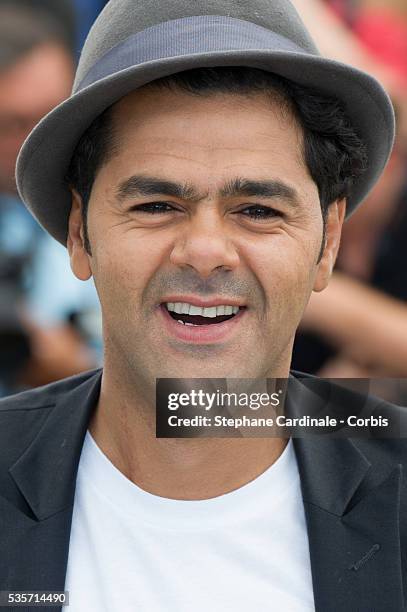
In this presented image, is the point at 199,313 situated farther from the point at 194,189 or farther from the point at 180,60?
the point at 180,60

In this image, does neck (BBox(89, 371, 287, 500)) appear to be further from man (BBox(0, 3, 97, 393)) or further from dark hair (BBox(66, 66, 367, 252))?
man (BBox(0, 3, 97, 393))

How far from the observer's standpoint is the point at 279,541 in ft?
8.59

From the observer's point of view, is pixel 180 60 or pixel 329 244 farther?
pixel 329 244

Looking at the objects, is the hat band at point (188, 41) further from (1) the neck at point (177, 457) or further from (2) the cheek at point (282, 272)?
(1) the neck at point (177, 457)

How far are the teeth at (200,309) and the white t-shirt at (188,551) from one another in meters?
0.45

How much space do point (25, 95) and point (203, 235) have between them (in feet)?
6.12

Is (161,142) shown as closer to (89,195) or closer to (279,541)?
(89,195)

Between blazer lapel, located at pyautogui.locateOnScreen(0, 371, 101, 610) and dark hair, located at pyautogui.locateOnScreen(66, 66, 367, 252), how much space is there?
45 centimetres

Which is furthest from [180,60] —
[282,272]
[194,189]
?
[282,272]

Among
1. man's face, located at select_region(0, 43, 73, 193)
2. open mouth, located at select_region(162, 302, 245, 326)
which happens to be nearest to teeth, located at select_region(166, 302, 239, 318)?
open mouth, located at select_region(162, 302, 245, 326)

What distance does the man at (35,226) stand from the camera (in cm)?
398

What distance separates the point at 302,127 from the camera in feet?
8.86

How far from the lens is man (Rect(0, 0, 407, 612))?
98.8 inches

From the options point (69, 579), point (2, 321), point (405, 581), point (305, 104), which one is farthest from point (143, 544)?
point (2, 321)
